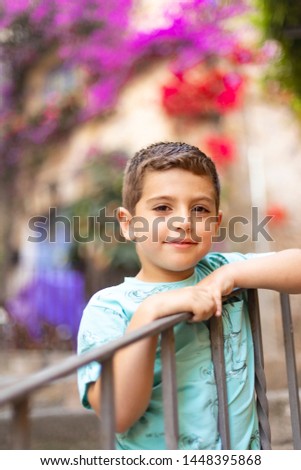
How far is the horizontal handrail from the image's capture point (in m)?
0.61

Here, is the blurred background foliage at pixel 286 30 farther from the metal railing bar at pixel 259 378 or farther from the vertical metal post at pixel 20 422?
the vertical metal post at pixel 20 422

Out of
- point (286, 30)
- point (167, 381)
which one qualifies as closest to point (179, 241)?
point (167, 381)

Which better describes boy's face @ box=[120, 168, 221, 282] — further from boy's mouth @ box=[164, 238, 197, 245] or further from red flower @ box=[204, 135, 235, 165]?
red flower @ box=[204, 135, 235, 165]

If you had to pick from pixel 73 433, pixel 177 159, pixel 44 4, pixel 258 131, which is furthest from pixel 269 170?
pixel 177 159

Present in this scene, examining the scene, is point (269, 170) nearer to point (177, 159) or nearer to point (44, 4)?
point (44, 4)

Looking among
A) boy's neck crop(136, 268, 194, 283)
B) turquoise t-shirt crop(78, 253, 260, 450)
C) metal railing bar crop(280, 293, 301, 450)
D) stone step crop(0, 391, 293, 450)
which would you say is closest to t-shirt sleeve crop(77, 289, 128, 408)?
turquoise t-shirt crop(78, 253, 260, 450)

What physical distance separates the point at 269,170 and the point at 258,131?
1.47 ft

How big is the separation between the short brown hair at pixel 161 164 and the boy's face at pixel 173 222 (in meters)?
0.01

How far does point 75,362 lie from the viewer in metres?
0.71

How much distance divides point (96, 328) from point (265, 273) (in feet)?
1.08

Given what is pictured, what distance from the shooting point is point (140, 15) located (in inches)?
242

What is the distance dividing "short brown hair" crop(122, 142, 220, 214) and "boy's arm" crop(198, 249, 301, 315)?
0.14 meters

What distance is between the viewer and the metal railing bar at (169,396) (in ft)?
3.15

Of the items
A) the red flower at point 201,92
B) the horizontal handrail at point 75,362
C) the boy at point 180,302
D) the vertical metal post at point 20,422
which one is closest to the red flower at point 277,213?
the red flower at point 201,92
